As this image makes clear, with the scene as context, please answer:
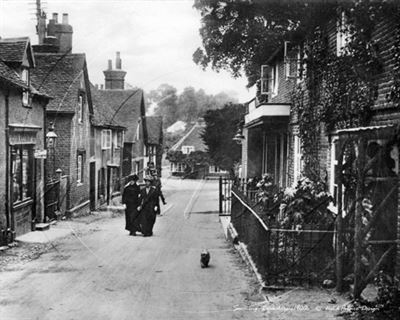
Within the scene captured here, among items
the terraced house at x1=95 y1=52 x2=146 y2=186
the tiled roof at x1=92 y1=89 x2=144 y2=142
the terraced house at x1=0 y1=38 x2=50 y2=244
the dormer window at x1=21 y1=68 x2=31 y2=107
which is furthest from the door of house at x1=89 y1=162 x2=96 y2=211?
the dormer window at x1=21 y1=68 x2=31 y2=107

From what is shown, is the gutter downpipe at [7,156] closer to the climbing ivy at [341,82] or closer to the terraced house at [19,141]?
the terraced house at [19,141]

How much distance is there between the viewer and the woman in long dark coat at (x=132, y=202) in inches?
635

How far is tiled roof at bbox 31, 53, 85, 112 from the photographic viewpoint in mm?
22438

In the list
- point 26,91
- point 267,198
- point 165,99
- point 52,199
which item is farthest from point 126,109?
point 267,198

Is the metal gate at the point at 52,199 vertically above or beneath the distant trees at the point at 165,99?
beneath

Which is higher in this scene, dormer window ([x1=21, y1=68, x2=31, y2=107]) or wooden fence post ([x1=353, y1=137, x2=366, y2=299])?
dormer window ([x1=21, y1=68, x2=31, y2=107])

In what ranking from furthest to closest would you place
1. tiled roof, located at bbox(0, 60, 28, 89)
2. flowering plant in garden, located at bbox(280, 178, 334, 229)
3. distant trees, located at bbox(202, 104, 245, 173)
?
distant trees, located at bbox(202, 104, 245, 173) < tiled roof, located at bbox(0, 60, 28, 89) < flowering plant in garden, located at bbox(280, 178, 334, 229)

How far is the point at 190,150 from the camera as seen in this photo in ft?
184

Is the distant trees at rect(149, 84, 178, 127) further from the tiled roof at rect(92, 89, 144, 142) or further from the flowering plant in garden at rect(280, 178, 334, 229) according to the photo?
the flowering plant in garden at rect(280, 178, 334, 229)

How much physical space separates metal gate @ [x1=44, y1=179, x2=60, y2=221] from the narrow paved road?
187 inches

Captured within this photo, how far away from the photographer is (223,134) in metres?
42.7

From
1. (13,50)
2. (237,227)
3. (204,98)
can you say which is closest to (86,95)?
(13,50)

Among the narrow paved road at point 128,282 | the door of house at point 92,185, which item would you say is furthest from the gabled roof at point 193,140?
the narrow paved road at point 128,282

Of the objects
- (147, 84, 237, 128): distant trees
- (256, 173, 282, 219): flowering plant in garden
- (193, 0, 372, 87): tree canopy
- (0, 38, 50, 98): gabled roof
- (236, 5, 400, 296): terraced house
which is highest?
(147, 84, 237, 128): distant trees
